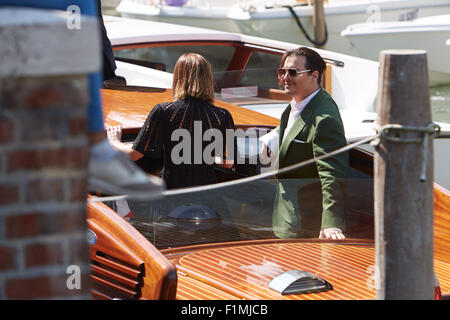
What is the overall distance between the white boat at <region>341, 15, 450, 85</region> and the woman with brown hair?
8.30 m

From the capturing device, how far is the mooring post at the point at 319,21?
13.0 metres

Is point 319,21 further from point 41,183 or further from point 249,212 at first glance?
point 41,183

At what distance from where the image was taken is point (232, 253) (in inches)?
127

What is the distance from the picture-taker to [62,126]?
1682 mm

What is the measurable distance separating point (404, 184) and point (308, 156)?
3.58ft

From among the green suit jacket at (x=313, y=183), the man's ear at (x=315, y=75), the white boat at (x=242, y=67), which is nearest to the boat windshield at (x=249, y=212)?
the green suit jacket at (x=313, y=183)

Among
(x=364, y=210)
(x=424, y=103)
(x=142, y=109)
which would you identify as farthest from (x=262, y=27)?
(x=424, y=103)

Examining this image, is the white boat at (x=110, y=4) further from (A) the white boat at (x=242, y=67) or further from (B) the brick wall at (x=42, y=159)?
(B) the brick wall at (x=42, y=159)

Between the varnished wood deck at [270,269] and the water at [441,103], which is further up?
the water at [441,103]

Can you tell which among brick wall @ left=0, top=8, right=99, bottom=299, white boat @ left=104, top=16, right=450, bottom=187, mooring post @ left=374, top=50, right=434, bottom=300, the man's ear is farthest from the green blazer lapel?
white boat @ left=104, top=16, right=450, bottom=187

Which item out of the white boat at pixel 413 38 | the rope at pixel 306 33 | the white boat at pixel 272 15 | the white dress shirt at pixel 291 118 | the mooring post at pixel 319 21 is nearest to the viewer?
the white dress shirt at pixel 291 118

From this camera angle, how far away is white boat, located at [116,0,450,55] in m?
13.2

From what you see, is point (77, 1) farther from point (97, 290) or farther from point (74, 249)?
point (97, 290)

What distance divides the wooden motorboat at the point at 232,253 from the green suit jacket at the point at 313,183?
59 millimetres
